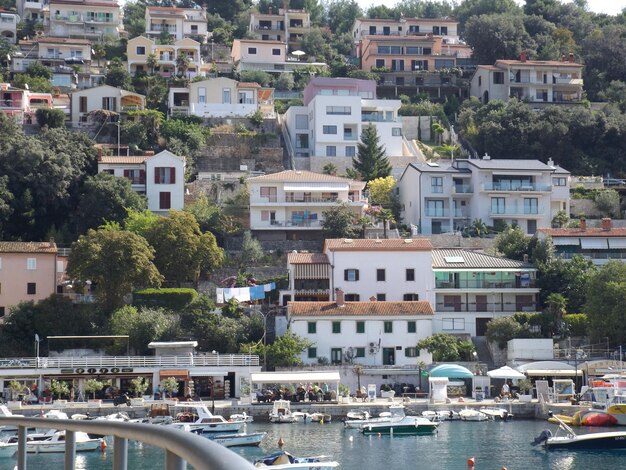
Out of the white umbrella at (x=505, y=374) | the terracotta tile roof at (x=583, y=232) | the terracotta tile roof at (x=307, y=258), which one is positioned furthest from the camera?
the terracotta tile roof at (x=583, y=232)

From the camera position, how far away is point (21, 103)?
8681 cm

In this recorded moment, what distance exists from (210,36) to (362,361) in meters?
66.4

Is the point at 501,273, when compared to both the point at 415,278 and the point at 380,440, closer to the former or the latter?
the point at 415,278

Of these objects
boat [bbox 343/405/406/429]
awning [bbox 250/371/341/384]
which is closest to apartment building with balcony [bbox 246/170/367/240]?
awning [bbox 250/371/341/384]

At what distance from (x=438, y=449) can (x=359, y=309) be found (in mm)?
17005

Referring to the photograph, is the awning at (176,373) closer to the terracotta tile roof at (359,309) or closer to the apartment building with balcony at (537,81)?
the terracotta tile roof at (359,309)

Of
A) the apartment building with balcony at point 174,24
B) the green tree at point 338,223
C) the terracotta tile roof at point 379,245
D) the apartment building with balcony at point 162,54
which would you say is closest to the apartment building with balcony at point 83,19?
the apartment building with balcony at point 174,24

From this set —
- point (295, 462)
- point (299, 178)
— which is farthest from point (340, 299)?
point (295, 462)

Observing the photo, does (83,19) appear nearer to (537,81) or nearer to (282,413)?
(537,81)

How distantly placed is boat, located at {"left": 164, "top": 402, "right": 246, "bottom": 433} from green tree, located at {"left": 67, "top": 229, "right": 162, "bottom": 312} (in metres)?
10.0

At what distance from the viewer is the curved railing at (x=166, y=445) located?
3.57 meters

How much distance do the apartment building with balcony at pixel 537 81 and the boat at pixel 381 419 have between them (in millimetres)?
50253

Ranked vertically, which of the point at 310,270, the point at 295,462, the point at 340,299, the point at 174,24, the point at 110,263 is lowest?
the point at 295,462

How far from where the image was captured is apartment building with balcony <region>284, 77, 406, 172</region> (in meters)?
85.9
